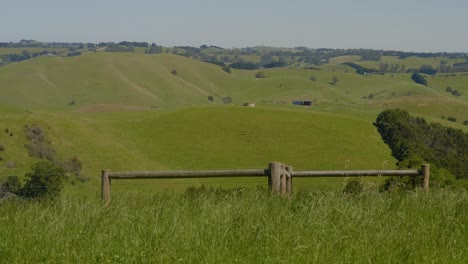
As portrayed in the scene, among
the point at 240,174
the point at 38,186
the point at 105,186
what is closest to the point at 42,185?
the point at 38,186

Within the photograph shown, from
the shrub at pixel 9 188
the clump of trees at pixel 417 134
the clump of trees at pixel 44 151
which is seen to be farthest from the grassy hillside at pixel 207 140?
the shrub at pixel 9 188

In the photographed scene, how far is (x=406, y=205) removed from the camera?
24.6 feet

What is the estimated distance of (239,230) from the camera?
6.38m

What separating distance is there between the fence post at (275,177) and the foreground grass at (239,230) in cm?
114

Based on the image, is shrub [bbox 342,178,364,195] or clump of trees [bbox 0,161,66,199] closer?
shrub [bbox 342,178,364,195]

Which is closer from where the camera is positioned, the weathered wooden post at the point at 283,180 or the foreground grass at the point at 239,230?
the foreground grass at the point at 239,230

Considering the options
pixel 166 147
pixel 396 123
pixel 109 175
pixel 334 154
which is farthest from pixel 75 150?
pixel 109 175

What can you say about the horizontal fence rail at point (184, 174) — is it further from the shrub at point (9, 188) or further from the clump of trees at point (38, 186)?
the shrub at point (9, 188)

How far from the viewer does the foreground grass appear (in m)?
5.72

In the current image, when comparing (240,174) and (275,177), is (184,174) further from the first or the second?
(275,177)

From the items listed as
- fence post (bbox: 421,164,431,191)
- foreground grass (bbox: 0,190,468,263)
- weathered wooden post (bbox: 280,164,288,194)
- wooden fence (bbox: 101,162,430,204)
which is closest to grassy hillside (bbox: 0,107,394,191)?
wooden fence (bbox: 101,162,430,204)

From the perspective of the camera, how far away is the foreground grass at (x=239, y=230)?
5.72m

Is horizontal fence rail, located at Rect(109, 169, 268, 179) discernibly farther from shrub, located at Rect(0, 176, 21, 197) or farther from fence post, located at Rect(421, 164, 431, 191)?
fence post, located at Rect(421, 164, 431, 191)

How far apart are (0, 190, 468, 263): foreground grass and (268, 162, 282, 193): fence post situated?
114 centimetres
